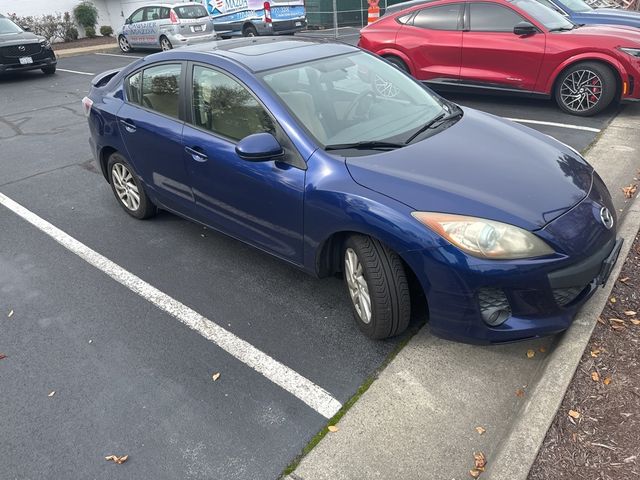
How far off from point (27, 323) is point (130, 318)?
71 cm

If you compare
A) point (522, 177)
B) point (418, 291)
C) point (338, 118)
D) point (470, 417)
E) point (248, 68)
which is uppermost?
point (248, 68)

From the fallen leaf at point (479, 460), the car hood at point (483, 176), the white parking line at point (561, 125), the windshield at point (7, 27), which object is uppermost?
the windshield at point (7, 27)

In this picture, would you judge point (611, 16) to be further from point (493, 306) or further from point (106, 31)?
point (106, 31)

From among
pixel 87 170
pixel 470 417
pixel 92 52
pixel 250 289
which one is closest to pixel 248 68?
pixel 250 289

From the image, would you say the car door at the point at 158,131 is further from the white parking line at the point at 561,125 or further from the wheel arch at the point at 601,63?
the wheel arch at the point at 601,63

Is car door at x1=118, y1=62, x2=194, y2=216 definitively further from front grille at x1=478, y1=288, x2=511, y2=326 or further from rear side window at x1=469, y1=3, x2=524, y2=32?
rear side window at x1=469, y1=3, x2=524, y2=32

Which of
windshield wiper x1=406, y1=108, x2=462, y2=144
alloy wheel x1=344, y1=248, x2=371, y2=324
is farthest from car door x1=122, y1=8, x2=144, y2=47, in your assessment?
alloy wheel x1=344, y1=248, x2=371, y2=324

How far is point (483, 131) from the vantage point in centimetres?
339

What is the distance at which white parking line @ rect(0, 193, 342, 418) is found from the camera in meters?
2.73

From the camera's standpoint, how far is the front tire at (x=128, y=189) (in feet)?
15.1

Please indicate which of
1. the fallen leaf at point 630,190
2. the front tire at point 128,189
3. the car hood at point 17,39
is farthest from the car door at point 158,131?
the car hood at point 17,39

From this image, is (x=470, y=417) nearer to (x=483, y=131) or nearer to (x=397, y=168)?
(x=397, y=168)

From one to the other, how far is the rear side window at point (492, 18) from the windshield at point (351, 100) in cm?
436

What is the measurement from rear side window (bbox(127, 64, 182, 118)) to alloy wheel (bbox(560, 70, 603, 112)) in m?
5.54
